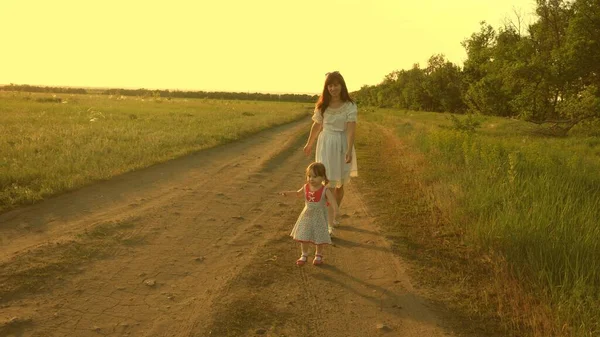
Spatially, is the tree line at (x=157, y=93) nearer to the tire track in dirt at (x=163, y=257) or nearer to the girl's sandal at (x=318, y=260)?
the tire track in dirt at (x=163, y=257)

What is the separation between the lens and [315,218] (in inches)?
201

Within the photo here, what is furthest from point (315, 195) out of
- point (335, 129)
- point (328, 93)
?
point (328, 93)

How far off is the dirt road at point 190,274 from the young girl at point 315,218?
21 centimetres

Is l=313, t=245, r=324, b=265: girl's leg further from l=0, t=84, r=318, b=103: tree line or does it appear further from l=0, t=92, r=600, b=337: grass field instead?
l=0, t=84, r=318, b=103: tree line

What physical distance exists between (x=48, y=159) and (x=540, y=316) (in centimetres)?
1003

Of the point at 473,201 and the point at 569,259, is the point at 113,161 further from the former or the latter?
the point at 569,259

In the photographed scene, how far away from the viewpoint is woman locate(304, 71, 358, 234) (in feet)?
19.4

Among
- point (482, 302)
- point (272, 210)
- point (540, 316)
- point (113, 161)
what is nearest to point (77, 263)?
point (272, 210)

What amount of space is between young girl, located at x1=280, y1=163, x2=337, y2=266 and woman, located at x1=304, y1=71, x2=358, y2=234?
96 centimetres

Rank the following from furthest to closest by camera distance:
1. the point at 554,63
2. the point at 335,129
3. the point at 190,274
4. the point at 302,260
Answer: the point at 554,63, the point at 335,129, the point at 302,260, the point at 190,274

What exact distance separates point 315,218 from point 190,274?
57.1 inches

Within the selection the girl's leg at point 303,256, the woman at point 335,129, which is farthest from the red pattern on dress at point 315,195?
the woman at point 335,129

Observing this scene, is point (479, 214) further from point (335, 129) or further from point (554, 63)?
point (554, 63)

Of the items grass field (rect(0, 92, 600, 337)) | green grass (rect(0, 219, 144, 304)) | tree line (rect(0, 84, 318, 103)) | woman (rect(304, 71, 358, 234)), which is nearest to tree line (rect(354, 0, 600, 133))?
grass field (rect(0, 92, 600, 337))
